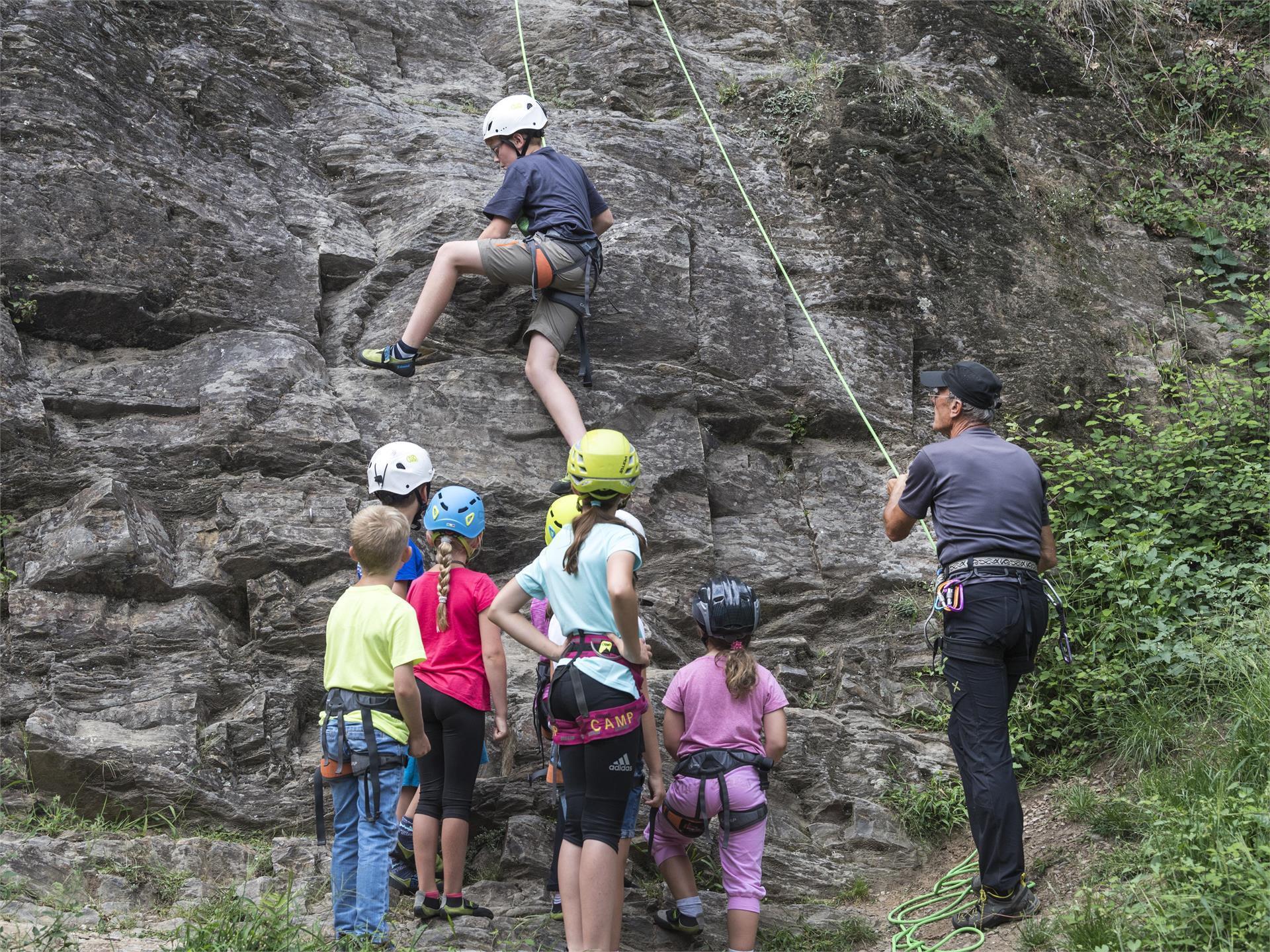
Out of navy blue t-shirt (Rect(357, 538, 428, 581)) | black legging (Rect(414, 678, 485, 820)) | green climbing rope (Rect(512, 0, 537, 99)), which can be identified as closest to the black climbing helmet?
black legging (Rect(414, 678, 485, 820))

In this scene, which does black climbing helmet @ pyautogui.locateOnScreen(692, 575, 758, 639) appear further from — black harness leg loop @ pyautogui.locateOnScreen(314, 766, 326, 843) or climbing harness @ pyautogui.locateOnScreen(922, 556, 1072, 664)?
black harness leg loop @ pyautogui.locateOnScreen(314, 766, 326, 843)

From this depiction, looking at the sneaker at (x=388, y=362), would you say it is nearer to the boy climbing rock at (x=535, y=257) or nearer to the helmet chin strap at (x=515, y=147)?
the boy climbing rock at (x=535, y=257)

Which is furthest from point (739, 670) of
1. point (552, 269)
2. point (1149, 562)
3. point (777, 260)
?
point (777, 260)

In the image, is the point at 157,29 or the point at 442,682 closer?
the point at 442,682

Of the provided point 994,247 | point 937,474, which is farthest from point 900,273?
point 937,474

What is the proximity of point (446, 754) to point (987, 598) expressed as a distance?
2.50 m

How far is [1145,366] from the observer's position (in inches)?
354

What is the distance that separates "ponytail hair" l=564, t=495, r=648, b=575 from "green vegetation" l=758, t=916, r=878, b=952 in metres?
1.97

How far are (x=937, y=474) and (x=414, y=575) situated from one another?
2.57m

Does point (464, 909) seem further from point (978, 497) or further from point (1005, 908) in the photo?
point (978, 497)

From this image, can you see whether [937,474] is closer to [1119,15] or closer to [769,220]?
[769,220]

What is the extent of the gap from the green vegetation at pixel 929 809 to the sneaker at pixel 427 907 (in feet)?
8.16

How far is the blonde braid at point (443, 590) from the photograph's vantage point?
17.4 ft

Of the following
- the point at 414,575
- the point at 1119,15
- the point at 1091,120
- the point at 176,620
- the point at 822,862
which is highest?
the point at 1119,15
